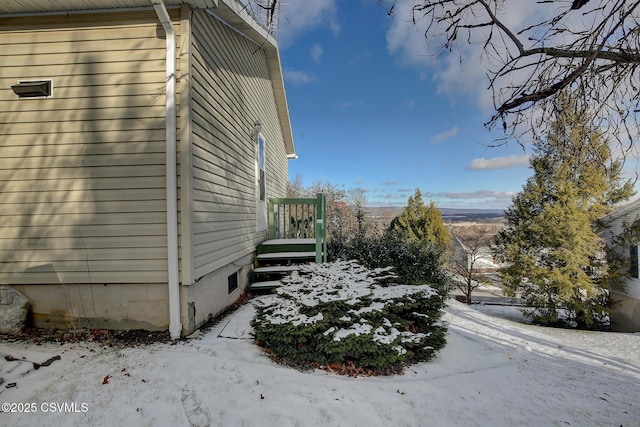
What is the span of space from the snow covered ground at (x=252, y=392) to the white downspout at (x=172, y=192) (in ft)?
1.32

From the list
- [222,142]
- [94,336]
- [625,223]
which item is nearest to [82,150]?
[222,142]

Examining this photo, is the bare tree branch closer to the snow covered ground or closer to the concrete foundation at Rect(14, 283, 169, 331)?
the snow covered ground

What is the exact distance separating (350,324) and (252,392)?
122cm

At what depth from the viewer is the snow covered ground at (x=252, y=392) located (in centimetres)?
217

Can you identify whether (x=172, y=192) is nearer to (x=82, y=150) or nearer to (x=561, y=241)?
(x=82, y=150)

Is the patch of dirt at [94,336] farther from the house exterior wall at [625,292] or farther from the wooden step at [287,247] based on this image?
the house exterior wall at [625,292]

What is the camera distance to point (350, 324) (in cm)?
325

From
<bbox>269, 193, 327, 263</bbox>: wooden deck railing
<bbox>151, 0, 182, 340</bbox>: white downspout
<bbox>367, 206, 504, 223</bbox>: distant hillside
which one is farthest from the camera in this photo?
<bbox>367, 206, 504, 223</bbox>: distant hillside

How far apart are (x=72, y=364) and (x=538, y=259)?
49.2ft

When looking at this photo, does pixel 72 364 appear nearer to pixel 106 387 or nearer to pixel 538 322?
pixel 106 387

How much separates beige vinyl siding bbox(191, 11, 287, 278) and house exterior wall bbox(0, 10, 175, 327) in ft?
1.40

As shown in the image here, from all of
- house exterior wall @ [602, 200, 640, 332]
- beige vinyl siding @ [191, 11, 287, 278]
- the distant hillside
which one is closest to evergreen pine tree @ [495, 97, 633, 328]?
house exterior wall @ [602, 200, 640, 332]

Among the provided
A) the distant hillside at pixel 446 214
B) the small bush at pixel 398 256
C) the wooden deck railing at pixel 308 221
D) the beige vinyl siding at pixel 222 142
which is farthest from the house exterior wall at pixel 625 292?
the beige vinyl siding at pixel 222 142

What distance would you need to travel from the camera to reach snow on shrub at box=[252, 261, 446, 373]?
3.06m
